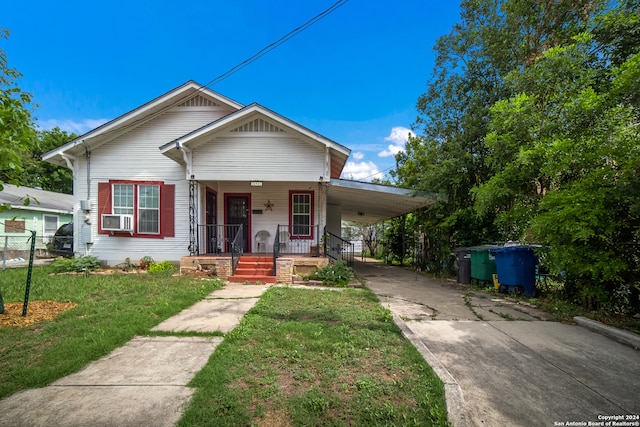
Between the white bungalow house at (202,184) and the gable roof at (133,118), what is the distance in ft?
0.11

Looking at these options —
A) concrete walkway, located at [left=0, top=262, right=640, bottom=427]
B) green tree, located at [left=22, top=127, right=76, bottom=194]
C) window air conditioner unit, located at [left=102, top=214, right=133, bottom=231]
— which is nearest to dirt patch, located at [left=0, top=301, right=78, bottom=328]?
concrete walkway, located at [left=0, top=262, right=640, bottom=427]

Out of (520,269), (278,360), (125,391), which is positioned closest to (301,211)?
(520,269)

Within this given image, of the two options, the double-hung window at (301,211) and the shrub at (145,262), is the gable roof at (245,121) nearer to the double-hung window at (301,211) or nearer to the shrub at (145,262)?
the double-hung window at (301,211)

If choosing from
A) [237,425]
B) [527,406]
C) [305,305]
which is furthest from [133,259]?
[527,406]

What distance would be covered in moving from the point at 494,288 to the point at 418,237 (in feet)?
19.8

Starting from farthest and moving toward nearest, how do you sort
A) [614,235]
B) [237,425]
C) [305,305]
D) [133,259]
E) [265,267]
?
[133,259] < [265,267] < [305,305] < [614,235] < [237,425]

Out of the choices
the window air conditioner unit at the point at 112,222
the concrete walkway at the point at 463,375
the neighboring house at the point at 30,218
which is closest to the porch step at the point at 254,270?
the concrete walkway at the point at 463,375

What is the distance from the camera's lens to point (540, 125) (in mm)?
6230

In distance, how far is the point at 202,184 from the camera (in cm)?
1018

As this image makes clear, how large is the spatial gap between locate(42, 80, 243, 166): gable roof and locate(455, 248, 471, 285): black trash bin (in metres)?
9.07

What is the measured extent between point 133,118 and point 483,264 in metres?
12.2

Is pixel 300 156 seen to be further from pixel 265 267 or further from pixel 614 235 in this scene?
pixel 614 235

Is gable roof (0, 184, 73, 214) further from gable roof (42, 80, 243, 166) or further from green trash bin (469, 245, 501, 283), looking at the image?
green trash bin (469, 245, 501, 283)

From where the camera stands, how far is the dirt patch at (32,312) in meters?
4.63
